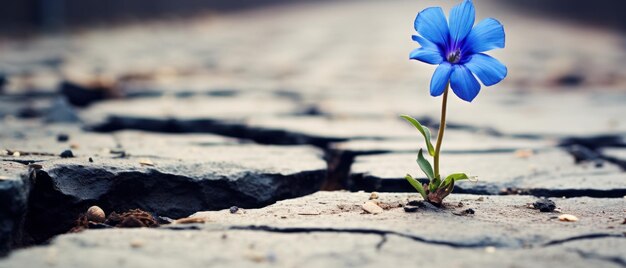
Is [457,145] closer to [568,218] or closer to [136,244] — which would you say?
[568,218]

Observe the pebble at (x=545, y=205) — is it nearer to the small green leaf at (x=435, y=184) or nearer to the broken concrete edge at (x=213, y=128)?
the small green leaf at (x=435, y=184)

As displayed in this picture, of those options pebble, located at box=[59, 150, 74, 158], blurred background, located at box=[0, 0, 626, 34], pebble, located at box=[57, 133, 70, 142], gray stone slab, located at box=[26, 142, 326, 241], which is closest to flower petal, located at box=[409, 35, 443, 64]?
gray stone slab, located at box=[26, 142, 326, 241]

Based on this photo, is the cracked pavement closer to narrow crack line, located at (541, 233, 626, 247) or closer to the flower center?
narrow crack line, located at (541, 233, 626, 247)

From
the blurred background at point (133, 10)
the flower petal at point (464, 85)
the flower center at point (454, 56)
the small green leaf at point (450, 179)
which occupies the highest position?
the blurred background at point (133, 10)

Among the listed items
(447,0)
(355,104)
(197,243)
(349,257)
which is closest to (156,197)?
(197,243)

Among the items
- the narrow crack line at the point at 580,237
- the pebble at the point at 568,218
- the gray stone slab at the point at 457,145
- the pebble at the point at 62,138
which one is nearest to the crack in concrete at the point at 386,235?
the narrow crack line at the point at 580,237

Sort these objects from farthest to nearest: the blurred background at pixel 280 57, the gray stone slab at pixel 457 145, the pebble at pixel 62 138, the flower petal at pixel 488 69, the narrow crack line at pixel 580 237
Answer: the blurred background at pixel 280 57, the gray stone slab at pixel 457 145, the pebble at pixel 62 138, the flower petal at pixel 488 69, the narrow crack line at pixel 580 237
